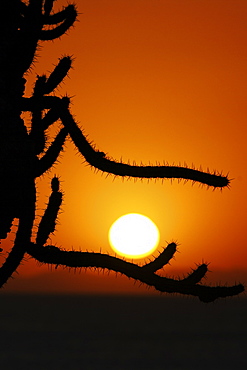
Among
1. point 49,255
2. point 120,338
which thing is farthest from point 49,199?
point 120,338

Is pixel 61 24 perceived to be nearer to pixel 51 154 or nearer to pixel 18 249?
pixel 51 154

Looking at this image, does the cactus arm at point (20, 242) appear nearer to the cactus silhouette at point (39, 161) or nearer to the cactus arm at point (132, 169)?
the cactus silhouette at point (39, 161)

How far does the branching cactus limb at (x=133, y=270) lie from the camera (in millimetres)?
4969

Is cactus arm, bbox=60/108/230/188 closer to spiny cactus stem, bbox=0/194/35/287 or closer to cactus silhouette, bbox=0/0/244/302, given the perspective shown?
cactus silhouette, bbox=0/0/244/302

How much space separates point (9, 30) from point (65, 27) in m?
0.48

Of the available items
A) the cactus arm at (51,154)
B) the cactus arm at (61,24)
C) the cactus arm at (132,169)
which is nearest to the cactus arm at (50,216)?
the cactus arm at (51,154)

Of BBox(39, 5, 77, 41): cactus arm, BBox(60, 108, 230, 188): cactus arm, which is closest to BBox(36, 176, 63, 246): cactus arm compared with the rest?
BBox(60, 108, 230, 188): cactus arm

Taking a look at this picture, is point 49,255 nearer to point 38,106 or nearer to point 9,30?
point 38,106

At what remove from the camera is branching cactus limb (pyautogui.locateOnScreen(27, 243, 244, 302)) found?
16.3ft

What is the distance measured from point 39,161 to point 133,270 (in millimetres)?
843

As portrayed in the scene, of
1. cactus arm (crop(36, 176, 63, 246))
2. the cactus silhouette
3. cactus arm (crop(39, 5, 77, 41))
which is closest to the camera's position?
the cactus silhouette

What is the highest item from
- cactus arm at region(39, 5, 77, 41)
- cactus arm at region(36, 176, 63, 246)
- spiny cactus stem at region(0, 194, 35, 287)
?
cactus arm at region(39, 5, 77, 41)

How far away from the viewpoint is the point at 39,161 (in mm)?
4980

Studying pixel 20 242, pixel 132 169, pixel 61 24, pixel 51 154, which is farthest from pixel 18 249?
pixel 61 24
